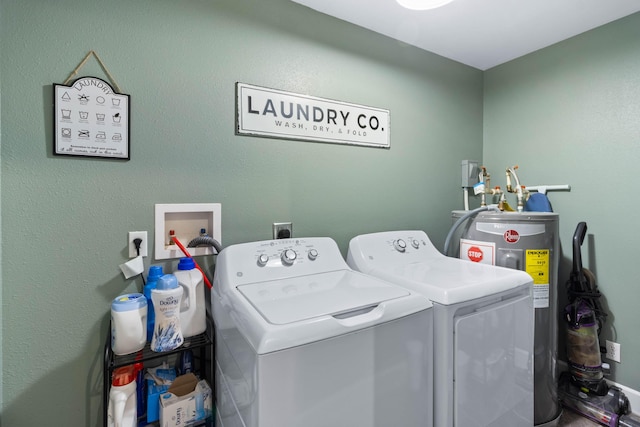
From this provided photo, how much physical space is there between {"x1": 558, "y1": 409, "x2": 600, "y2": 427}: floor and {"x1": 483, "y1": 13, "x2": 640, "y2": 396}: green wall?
0.36 m

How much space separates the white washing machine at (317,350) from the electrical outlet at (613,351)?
1.57 metres

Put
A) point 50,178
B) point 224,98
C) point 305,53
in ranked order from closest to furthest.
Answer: point 50,178 → point 224,98 → point 305,53

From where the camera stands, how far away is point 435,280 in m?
1.28

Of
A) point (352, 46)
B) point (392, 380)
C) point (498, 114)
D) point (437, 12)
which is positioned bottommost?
point (392, 380)

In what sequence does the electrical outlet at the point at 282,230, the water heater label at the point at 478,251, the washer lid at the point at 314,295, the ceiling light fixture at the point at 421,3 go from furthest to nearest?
the water heater label at the point at 478,251 < the electrical outlet at the point at 282,230 < the ceiling light fixture at the point at 421,3 < the washer lid at the point at 314,295

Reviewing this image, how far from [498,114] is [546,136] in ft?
1.38

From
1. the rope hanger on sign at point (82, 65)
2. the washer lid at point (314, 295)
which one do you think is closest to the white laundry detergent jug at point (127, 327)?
the washer lid at point (314, 295)

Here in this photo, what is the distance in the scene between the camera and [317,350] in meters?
0.85

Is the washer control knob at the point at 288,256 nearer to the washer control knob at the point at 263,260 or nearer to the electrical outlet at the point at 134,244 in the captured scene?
the washer control knob at the point at 263,260

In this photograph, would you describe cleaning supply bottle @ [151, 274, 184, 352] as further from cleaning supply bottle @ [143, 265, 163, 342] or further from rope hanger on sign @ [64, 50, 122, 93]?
rope hanger on sign @ [64, 50, 122, 93]

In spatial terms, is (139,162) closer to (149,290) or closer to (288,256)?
(149,290)

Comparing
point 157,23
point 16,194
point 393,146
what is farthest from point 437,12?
point 16,194

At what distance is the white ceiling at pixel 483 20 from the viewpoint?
1631mm

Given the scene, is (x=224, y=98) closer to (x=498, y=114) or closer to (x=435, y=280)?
(x=435, y=280)
